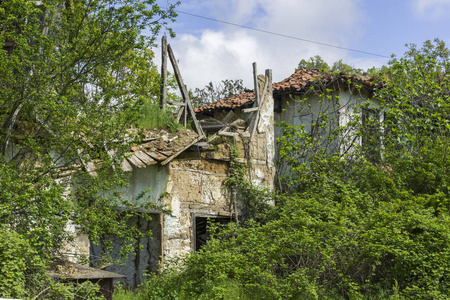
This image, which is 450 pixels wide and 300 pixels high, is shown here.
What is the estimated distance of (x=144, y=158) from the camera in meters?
9.73

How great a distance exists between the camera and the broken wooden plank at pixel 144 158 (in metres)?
9.67

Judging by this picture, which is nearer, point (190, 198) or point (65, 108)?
point (65, 108)

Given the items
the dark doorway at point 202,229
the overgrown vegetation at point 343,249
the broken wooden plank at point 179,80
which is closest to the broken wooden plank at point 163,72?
the broken wooden plank at point 179,80

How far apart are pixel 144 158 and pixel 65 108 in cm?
266

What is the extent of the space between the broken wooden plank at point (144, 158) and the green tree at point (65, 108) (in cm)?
140

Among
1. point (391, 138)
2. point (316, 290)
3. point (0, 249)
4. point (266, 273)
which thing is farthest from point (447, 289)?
point (0, 249)

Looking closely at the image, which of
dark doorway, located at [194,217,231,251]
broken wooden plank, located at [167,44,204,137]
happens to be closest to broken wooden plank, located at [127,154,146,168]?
broken wooden plank, located at [167,44,204,137]

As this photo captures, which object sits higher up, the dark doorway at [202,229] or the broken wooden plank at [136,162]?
the broken wooden plank at [136,162]

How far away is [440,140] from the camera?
11438mm

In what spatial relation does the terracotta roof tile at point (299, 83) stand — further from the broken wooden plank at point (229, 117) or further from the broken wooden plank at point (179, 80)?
the broken wooden plank at point (179, 80)

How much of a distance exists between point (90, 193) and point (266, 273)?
2.99 m

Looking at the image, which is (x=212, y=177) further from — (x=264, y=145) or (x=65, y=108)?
(x=65, y=108)

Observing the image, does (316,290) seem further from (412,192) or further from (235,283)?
(412,192)

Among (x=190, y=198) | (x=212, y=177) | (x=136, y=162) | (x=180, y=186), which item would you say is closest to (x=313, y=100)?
(x=212, y=177)
